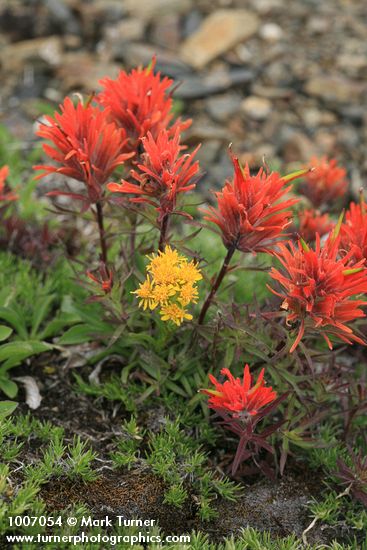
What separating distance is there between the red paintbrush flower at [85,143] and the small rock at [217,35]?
390cm

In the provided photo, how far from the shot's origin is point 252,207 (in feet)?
7.89

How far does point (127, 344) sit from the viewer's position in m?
3.04

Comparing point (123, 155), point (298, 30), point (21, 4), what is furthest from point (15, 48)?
point (123, 155)

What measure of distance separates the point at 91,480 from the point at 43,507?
1.07ft

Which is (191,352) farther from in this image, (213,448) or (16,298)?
(16,298)

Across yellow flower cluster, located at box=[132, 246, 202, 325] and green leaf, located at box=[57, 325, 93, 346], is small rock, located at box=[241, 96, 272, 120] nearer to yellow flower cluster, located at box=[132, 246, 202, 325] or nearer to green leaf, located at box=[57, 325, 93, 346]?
green leaf, located at box=[57, 325, 93, 346]

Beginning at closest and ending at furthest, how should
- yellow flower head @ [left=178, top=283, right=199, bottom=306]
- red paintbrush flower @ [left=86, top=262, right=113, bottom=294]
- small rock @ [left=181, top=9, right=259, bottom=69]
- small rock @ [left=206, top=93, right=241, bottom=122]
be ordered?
yellow flower head @ [left=178, top=283, right=199, bottom=306] → red paintbrush flower @ [left=86, top=262, right=113, bottom=294] → small rock @ [left=206, top=93, right=241, bottom=122] → small rock @ [left=181, top=9, right=259, bottom=69]

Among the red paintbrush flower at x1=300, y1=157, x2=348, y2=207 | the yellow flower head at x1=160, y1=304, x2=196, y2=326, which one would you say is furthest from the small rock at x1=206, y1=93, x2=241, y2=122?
the yellow flower head at x1=160, y1=304, x2=196, y2=326

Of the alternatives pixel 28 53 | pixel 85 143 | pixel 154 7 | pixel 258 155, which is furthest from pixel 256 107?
pixel 85 143

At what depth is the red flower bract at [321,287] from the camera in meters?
2.29

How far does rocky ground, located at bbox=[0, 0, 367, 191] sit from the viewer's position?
5812 mm

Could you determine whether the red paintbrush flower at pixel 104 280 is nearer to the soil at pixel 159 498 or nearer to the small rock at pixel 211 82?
the soil at pixel 159 498

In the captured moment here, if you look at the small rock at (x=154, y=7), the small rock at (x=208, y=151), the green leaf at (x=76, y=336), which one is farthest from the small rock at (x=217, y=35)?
the green leaf at (x=76, y=336)

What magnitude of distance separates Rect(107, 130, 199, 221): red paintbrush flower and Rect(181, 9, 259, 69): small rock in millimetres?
4083
